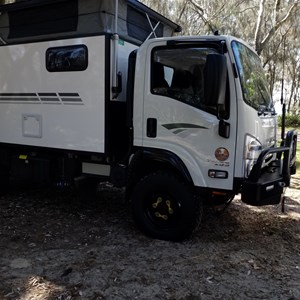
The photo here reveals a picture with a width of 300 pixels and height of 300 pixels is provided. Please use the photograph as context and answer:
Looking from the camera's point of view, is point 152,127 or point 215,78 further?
point 152,127

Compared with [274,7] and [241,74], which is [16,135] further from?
[274,7]

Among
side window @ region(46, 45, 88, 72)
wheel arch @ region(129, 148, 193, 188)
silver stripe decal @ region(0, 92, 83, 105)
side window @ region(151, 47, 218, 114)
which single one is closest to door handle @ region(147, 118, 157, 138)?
wheel arch @ region(129, 148, 193, 188)

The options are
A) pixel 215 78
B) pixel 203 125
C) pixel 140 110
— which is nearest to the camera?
pixel 215 78

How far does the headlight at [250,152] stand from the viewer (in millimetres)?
4453

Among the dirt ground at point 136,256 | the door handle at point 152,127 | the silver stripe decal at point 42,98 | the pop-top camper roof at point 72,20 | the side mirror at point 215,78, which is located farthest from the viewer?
the silver stripe decal at point 42,98

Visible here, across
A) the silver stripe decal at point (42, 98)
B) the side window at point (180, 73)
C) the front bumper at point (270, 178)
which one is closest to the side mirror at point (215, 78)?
A: the side window at point (180, 73)

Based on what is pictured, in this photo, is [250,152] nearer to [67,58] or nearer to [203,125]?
[203,125]

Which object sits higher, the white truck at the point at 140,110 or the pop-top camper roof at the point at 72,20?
the pop-top camper roof at the point at 72,20

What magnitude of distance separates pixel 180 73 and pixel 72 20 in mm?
1774

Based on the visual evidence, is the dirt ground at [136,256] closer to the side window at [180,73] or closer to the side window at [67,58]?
the side window at [180,73]

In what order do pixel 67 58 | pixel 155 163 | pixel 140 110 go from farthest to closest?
1. pixel 67 58
2. pixel 155 163
3. pixel 140 110

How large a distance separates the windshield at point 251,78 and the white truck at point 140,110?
0.02m

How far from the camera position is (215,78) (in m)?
4.07

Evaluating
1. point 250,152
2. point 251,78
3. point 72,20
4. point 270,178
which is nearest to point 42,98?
point 72,20
